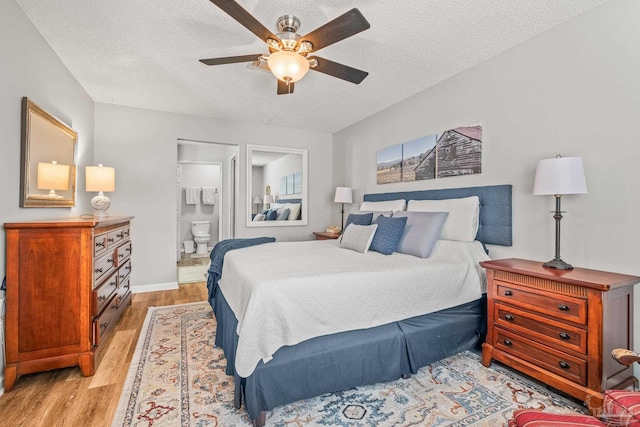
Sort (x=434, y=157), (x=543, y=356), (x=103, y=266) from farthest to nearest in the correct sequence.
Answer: (x=434, y=157) < (x=103, y=266) < (x=543, y=356)

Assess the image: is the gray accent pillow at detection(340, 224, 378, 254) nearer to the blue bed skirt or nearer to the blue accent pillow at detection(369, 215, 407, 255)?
the blue accent pillow at detection(369, 215, 407, 255)

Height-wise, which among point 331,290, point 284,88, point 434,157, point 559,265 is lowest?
point 331,290

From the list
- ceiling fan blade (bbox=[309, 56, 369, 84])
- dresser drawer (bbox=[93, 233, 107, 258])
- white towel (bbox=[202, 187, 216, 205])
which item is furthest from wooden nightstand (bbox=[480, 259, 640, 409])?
white towel (bbox=[202, 187, 216, 205])

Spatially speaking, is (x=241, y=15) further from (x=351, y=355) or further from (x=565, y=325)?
→ (x=565, y=325)

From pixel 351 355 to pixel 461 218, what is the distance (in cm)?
161

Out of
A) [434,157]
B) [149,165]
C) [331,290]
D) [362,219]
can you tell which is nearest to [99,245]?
[331,290]

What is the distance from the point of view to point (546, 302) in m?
1.86

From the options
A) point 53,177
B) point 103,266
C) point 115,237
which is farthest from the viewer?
point 115,237

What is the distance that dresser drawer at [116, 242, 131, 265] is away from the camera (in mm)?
2930

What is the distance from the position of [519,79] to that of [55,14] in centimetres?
355

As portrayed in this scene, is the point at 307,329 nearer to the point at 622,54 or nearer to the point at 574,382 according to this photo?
the point at 574,382

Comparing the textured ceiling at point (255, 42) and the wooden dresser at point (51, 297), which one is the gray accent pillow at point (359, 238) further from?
the wooden dresser at point (51, 297)

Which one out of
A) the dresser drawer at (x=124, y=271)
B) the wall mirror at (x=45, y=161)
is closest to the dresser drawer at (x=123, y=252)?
the dresser drawer at (x=124, y=271)

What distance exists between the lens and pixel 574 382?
1729mm
